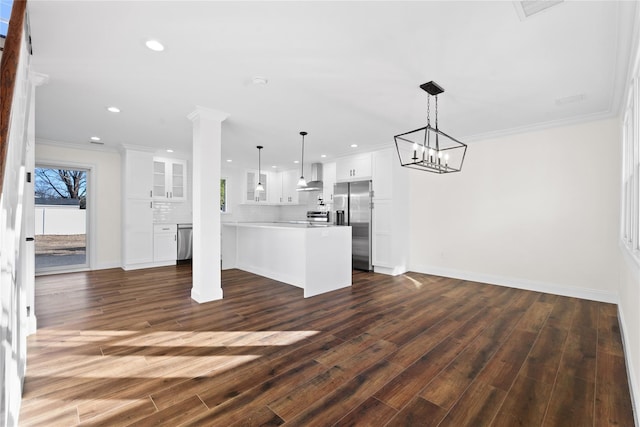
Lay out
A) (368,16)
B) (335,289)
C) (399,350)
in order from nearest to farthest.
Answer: (368,16) → (399,350) → (335,289)

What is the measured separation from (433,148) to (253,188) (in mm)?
5806

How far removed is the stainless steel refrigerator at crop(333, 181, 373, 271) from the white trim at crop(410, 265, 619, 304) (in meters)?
1.08

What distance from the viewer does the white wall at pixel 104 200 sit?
5.71m

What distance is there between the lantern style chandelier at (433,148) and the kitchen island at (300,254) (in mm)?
1552

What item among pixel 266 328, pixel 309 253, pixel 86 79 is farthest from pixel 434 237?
pixel 86 79

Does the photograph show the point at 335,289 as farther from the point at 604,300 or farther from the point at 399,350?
the point at 604,300

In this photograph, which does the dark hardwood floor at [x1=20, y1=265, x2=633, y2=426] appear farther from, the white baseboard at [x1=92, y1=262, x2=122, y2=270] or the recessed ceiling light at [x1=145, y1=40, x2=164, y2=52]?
the recessed ceiling light at [x1=145, y1=40, x2=164, y2=52]

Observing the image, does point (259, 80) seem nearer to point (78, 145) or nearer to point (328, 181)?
point (328, 181)

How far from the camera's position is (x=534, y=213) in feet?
14.2

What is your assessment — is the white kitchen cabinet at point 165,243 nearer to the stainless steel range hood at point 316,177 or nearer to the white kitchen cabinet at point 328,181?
the stainless steel range hood at point 316,177

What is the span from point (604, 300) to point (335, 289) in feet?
11.5

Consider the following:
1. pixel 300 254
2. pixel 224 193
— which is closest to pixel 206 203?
pixel 300 254

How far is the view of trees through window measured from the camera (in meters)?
6.82

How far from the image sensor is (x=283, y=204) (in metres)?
8.59
